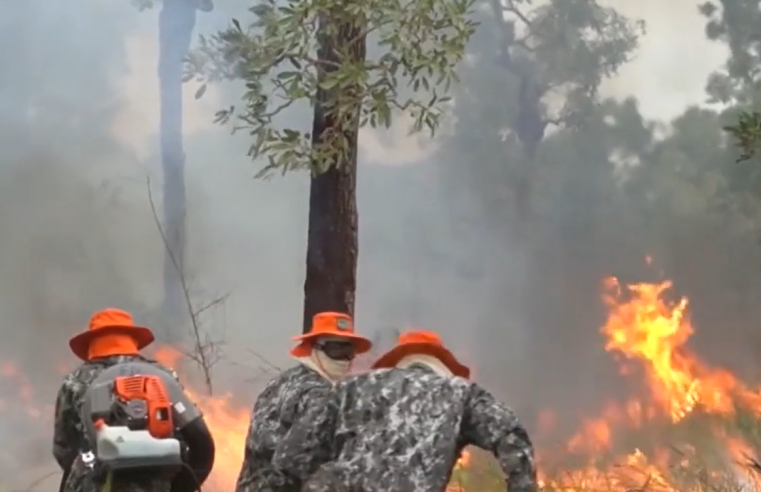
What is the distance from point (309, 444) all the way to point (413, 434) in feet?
1.62

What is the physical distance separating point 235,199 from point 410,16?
281 centimetres

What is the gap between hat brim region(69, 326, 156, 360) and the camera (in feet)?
15.5

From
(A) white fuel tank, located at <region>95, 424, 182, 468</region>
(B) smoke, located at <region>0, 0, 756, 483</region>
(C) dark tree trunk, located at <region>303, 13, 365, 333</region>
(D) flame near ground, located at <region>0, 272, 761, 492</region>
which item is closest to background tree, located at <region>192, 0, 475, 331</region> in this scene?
(C) dark tree trunk, located at <region>303, 13, 365, 333</region>

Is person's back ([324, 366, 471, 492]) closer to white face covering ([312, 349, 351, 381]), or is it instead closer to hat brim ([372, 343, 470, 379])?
hat brim ([372, 343, 470, 379])

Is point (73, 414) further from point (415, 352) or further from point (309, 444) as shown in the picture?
point (415, 352)

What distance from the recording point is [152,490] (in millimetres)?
4121

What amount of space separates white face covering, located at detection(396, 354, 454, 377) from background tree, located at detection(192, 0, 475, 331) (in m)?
3.17

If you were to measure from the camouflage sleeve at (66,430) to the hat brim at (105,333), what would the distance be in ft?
0.82

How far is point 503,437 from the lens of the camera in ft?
13.7

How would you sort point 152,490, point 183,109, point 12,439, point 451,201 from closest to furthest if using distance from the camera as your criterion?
point 152,490
point 12,439
point 183,109
point 451,201

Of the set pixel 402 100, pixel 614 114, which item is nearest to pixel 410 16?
pixel 402 100

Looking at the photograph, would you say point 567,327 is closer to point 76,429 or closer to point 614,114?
point 614,114

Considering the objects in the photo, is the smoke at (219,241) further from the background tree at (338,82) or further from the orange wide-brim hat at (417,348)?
the orange wide-brim hat at (417,348)

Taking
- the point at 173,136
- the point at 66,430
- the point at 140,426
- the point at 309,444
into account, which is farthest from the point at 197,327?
the point at 140,426
